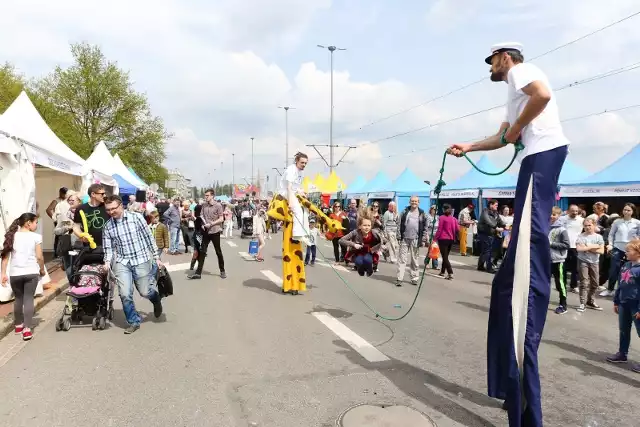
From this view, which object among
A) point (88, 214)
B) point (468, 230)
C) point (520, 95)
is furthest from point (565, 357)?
point (468, 230)

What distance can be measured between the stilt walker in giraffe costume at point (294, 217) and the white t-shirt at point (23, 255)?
12.3 feet

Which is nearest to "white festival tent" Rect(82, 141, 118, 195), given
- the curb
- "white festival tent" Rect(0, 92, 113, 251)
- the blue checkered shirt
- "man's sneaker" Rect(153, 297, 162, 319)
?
"white festival tent" Rect(0, 92, 113, 251)

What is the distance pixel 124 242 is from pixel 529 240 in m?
5.02

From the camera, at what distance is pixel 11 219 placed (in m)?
7.02

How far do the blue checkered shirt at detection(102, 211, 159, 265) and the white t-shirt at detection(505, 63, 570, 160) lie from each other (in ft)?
16.2

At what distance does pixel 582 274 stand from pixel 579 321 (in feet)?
3.93

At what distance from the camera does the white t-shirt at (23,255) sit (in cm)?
538

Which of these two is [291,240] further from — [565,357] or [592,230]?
[592,230]

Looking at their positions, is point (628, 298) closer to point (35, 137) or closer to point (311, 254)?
point (311, 254)

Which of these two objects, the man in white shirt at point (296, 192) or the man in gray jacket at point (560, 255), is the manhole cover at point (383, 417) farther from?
the man in gray jacket at point (560, 255)

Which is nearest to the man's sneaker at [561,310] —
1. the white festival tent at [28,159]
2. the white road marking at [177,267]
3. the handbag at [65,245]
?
the handbag at [65,245]

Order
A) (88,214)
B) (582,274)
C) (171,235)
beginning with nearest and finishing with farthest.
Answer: (88,214), (582,274), (171,235)

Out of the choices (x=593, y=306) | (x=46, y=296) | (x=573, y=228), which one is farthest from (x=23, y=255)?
(x=573, y=228)

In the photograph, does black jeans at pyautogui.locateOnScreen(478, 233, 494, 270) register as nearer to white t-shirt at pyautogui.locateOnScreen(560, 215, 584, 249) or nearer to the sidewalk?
white t-shirt at pyautogui.locateOnScreen(560, 215, 584, 249)
